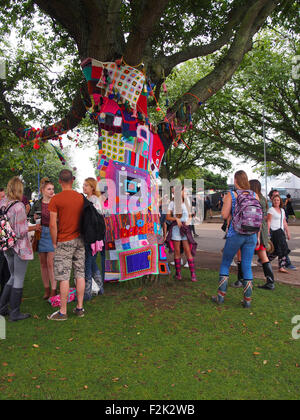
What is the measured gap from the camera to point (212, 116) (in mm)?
21688

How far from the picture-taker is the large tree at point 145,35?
204 inches

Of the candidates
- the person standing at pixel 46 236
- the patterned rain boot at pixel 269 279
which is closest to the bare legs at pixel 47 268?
the person standing at pixel 46 236

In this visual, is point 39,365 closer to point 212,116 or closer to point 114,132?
point 114,132

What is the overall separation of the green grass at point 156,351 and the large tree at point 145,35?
12.1 feet

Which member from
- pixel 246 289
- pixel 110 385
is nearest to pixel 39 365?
pixel 110 385

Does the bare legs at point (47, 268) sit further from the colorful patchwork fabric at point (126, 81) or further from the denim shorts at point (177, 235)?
the colorful patchwork fabric at point (126, 81)

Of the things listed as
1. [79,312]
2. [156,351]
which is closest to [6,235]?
[79,312]

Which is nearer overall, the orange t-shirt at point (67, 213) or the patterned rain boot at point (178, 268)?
the orange t-shirt at point (67, 213)

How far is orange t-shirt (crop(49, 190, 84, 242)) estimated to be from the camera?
168 inches

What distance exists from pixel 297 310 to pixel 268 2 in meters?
5.62

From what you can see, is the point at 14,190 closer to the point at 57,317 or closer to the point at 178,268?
the point at 57,317

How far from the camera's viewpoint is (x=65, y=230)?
4.32 m

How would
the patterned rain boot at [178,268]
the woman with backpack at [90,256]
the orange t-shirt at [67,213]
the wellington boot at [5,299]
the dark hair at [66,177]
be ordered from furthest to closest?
the patterned rain boot at [178,268] < the woman with backpack at [90,256] < the wellington boot at [5,299] < the dark hair at [66,177] < the orange t-shirt at [67,213]

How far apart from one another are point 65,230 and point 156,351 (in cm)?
190
